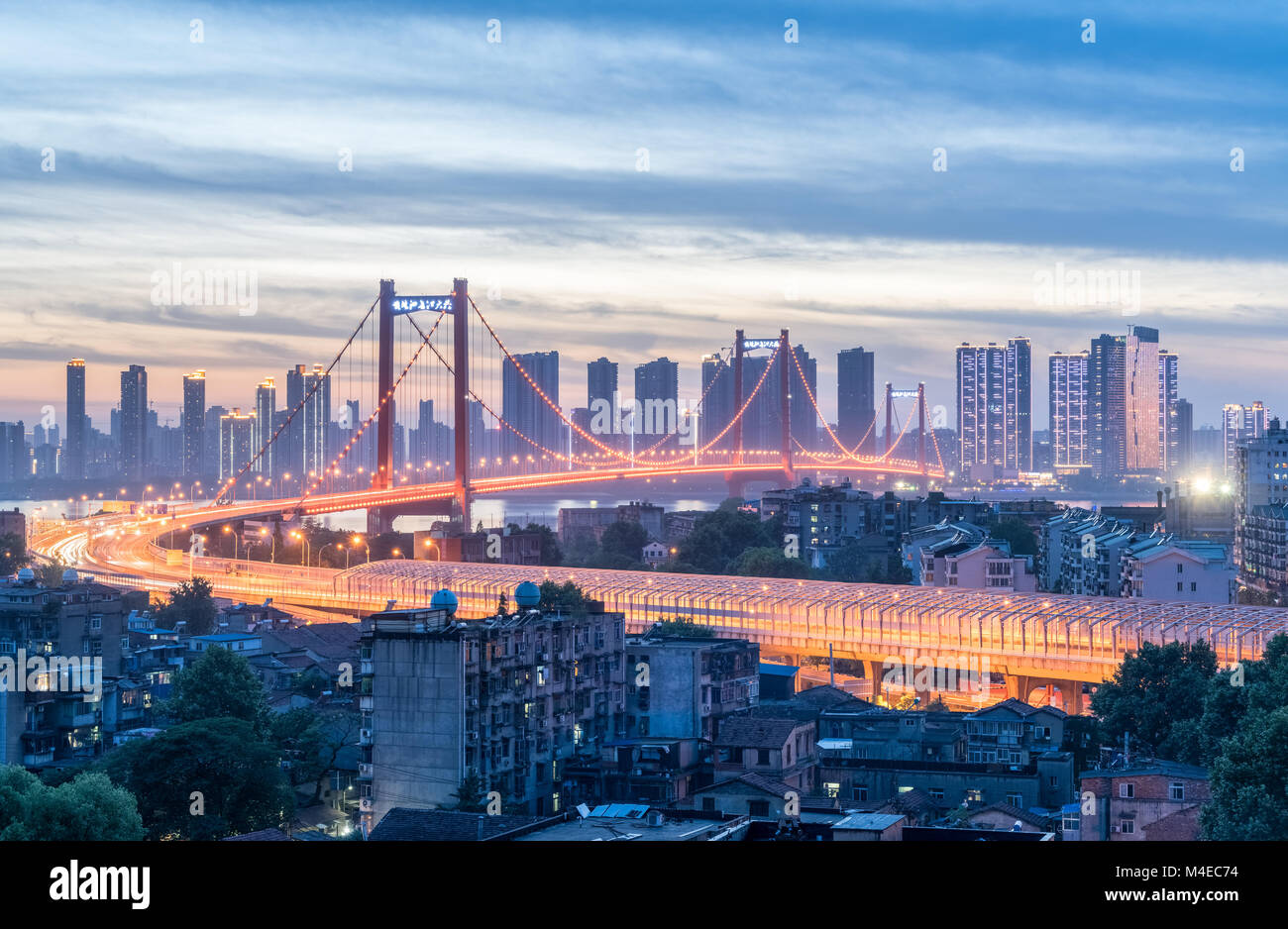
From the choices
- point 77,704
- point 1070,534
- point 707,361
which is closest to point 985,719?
point 77,704

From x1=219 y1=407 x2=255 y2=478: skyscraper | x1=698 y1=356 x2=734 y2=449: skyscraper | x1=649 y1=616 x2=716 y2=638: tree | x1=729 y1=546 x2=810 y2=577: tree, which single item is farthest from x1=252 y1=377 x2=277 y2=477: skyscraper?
x1=649 y1=616 x2=716 y2=638: tree

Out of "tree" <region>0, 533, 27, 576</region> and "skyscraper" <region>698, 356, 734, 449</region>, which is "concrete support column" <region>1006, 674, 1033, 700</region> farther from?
"skyscraper" <region>698, 356, 734, 449</region>

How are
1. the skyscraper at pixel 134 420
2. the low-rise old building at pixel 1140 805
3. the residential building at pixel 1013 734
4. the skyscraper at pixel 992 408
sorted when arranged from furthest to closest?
the skyscraper at pixel 992 408 → the skyscraper at pixel 134 420 → the residential building at pixel 1013 734 → the low-rise old building at pixel 1140 805

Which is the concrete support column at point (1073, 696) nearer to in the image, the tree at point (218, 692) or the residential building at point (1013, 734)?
the residential building at point (1013, 734)

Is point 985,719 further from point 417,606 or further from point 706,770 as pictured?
point 417,606

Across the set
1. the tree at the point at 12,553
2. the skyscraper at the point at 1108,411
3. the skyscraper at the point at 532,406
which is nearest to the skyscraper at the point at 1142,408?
the skyscraper at the point at 1108,411

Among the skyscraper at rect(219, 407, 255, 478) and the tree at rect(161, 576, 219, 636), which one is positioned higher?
the skyscraper at rect(219, 407, 255, 478)
